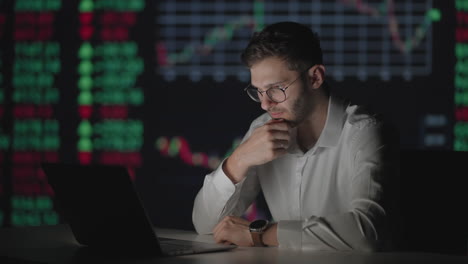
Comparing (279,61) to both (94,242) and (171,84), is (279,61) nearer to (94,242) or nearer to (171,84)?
(94,242)

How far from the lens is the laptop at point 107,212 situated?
1649 mm

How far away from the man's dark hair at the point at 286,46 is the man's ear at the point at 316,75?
0.7 inches

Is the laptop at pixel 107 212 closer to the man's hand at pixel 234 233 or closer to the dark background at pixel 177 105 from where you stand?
the man's hand at pixel 234 233

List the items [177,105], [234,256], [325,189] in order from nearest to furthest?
[234,256]
[325,189]
[177,105]

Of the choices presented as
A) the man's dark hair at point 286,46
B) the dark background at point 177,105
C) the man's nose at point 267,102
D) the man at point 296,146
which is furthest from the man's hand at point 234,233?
the dark background at point 177,105

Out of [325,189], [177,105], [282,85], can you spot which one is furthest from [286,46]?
[177,105]

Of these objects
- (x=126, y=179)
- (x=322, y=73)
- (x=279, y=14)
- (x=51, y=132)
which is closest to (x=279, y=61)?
(x=322, y=73)

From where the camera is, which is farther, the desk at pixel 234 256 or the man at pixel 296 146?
the man at pixel 296 146

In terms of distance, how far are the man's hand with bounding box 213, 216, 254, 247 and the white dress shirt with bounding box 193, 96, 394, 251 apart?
0.10m

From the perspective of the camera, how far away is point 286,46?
2.20m

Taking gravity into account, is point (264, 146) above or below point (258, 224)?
above

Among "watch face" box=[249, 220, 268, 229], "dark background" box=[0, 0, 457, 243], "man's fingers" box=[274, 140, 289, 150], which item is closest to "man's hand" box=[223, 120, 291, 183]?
A: "man's fingers" box=[274, 140, 289, 150]

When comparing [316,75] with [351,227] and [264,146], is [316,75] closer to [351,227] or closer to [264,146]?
[264,146]

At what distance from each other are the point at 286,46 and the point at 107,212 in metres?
0.81
